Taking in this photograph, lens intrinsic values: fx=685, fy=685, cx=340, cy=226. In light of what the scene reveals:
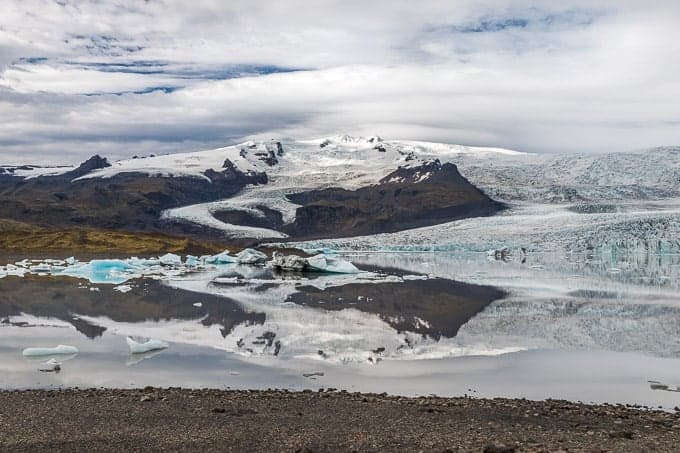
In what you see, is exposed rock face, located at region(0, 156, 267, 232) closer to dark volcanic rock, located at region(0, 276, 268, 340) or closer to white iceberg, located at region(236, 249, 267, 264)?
white iceberg, located at region(236, 249, 267, 264)

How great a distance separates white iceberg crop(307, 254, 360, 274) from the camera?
123 feet

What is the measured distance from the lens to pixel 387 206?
140 m

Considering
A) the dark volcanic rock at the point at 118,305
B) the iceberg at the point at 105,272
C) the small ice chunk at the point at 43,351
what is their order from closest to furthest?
the small ice chunk at the point at 43,351 → the dark volcanic rock at the point at 118,305 → the iceberg at the point at 105,272

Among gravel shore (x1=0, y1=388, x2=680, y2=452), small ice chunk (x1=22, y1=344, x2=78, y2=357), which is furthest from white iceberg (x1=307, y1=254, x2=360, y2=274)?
gravel shore (x1=0, y1=388, x2=680, y2=452)

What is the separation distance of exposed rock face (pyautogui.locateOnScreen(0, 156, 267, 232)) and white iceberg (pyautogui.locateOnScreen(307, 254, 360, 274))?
76873mm

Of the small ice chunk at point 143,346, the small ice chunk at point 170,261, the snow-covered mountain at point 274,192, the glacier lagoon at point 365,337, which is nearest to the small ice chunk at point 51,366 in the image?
the glacier lagoon at point 365,337

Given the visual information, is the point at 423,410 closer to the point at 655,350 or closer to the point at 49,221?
the point at 655,350

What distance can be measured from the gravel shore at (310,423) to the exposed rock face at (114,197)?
4073 inches

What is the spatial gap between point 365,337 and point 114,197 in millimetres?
136586

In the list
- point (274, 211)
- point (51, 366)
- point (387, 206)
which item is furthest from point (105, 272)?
point (387, 206)

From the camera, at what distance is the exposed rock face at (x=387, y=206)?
12462cm

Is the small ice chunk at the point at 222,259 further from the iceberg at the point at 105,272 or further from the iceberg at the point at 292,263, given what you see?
the iceberg at the point at 292,263

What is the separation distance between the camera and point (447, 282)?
103 ft

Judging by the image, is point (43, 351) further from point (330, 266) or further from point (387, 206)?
point (387, 206)
